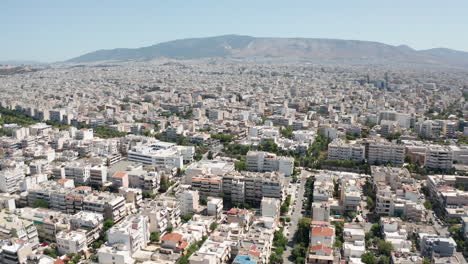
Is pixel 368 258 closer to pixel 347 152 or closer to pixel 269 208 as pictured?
pixel 269 208

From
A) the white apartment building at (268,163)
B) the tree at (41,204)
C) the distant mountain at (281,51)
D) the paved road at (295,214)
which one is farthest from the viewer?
the distant mountain at (281,51)

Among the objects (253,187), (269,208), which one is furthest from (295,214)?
(253,187)

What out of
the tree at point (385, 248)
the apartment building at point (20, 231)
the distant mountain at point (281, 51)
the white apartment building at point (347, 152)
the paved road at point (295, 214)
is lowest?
the paved road at point (295, 214)

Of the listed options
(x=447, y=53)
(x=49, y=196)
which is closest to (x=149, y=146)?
(x=49, y=196)

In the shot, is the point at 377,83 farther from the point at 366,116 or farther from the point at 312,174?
the point at 312,174

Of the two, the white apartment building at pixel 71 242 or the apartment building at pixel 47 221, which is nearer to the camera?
the white apartment building at pixel 71 242

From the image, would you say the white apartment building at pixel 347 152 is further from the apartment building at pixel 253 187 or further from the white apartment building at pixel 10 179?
the white apartment building at pixel 10 179

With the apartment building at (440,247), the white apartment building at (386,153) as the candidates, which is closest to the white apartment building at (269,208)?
the apartment building at (440,247)
